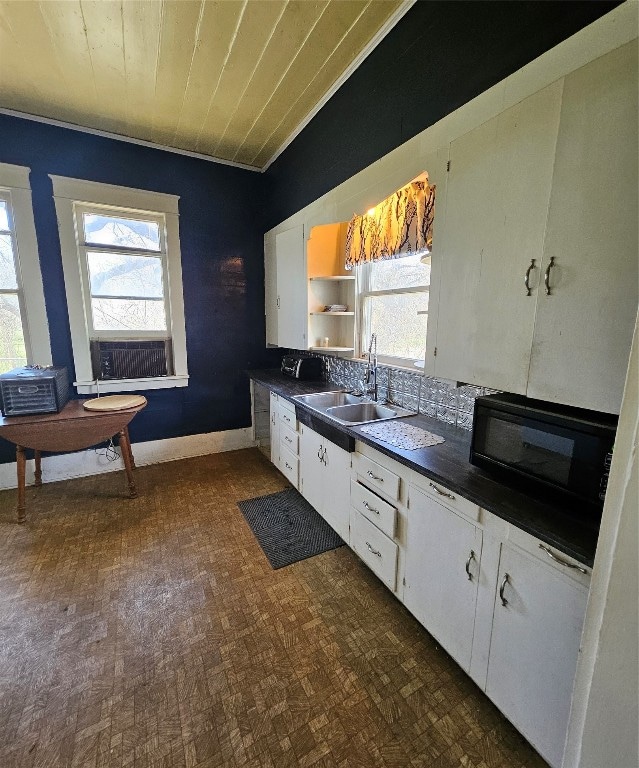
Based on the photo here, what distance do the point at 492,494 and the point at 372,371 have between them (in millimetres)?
1431

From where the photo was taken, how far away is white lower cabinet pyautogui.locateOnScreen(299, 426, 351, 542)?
203cm

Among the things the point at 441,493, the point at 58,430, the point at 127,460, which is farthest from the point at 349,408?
the point at 58,430

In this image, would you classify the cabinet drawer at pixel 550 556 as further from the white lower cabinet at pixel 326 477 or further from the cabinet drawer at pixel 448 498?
the white lower cabinet at pixel 326 477

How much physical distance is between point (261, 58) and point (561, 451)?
264 centimetres

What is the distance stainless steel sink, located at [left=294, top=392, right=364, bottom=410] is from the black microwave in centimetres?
129

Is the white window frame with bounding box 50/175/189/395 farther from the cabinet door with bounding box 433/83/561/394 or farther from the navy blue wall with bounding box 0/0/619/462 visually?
the cabinet door with bounding box 433/83/561/394

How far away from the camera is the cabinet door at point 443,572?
127 centimetres

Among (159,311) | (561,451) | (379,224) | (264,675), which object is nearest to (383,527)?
(264,675)

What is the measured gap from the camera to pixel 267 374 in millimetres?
3516

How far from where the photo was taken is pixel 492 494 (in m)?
1.19

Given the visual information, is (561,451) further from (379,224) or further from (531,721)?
(379,224)

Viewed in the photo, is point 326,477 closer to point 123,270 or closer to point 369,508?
point 369,508

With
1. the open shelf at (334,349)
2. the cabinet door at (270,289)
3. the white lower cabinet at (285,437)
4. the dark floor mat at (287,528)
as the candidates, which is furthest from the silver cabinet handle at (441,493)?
the cabinet door at (270,289)

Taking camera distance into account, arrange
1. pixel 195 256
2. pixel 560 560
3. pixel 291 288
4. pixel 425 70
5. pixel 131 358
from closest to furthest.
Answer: pixel 560 560 < pixel 425 70 < pixel 291 288 < pixel 131 358 < pixel 195 256
